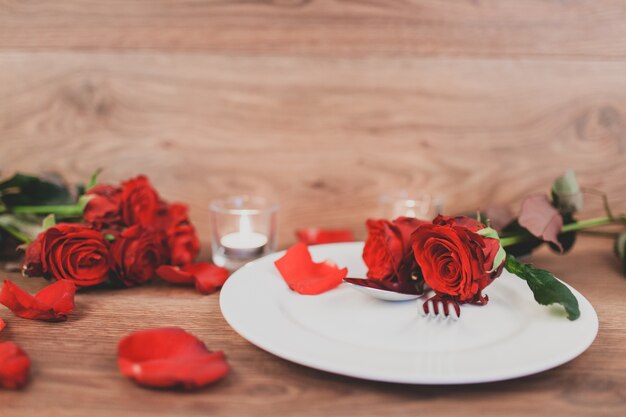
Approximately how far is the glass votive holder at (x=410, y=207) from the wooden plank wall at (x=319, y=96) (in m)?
0.06

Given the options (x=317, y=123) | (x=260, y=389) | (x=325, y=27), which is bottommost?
(x=260, y=389)

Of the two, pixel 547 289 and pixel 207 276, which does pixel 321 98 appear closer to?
pixel 207 276

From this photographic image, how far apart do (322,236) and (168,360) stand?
475 millimetres

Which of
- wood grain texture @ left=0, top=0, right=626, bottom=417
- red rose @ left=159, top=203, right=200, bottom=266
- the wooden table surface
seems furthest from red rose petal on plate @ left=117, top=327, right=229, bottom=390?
wood grain texture @ left=0, top=0, right=626, bottom=417

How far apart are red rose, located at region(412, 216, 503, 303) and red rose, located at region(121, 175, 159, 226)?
13.7 inches

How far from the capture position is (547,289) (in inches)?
22.8

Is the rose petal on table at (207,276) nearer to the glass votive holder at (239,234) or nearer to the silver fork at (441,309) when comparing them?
the glass votive holder at (239,234)

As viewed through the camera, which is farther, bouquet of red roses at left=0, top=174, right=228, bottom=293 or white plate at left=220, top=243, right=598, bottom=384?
bouquet of red roses at left=0, top=174, right=228, bottom=293

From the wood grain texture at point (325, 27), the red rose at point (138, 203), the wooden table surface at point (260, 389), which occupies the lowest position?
the wooden table surface at point (260, 389)

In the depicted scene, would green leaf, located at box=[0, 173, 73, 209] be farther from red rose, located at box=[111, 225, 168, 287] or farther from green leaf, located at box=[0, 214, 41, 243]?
red rose, located at box=[111, 225, 168, 287]

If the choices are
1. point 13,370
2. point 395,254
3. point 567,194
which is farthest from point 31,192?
point 567,194

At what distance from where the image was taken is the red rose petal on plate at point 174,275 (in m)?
0.71

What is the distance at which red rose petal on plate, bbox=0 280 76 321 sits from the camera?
588mm

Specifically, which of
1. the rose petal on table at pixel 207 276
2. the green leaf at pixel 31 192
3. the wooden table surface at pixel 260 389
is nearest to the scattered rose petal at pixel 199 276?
the rose petal on table at pixel 207 276
